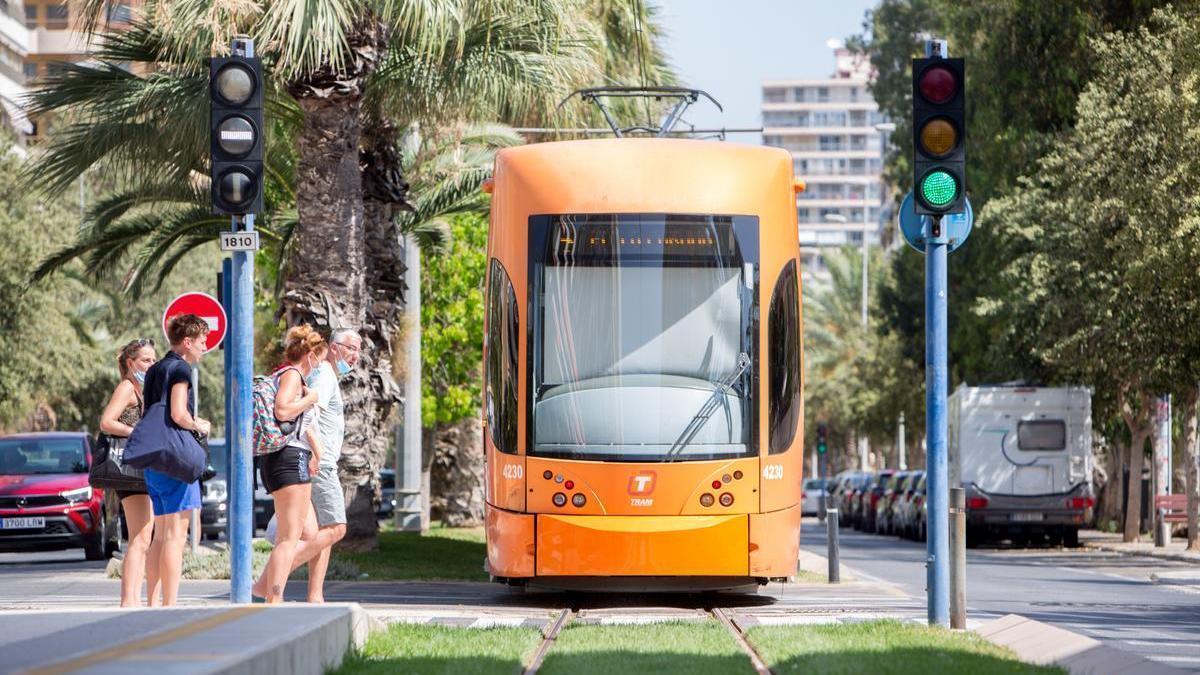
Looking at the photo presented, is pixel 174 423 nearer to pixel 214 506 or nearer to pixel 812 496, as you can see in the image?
pixel 214 506

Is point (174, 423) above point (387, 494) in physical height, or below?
above

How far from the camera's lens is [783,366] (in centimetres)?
1596

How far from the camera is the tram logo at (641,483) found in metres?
15.4

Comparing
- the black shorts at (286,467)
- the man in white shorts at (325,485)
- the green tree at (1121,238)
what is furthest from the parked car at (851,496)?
the black shorts at (286,467)

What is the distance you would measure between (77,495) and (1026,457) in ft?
54.5

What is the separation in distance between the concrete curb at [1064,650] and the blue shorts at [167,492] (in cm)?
486

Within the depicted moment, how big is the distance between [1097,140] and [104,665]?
2481 cm

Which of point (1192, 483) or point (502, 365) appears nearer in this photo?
point (502, 365)

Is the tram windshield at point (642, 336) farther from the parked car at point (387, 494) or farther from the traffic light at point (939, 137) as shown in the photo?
the parked car at point (387, 494)

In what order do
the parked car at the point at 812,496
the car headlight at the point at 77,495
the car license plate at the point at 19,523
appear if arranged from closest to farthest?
the car license plate at the point at 19,523 → the car headlight at the point at 77,495 → the parked car at the point at 812,496

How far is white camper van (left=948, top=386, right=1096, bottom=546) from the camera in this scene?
35.0m

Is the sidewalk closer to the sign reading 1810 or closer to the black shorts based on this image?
the black shorts

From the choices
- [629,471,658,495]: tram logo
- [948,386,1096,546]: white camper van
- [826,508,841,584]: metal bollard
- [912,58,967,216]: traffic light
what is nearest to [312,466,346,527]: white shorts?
[629,471,658,495]: tram logo

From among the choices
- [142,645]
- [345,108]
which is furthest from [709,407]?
[142,645]
